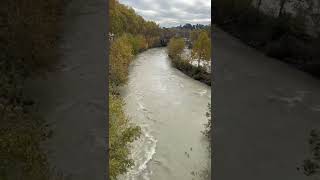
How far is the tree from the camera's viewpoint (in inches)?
1103

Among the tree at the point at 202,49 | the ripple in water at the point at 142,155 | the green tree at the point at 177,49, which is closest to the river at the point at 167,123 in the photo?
the ripple in water at the point at 142,155

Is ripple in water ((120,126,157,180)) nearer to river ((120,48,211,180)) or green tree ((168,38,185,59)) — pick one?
river ((120,48,211,180))

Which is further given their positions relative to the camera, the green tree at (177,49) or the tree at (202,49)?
the green tree at (177,49)

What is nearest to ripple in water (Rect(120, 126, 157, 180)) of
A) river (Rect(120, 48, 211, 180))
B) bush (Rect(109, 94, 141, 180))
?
river (Rect(120, 48, 211, 180))

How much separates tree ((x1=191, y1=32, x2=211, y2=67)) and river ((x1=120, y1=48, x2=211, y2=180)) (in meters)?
1.67

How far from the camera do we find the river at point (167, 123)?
42.6ft

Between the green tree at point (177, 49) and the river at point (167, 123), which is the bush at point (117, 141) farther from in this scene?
the green tree at point (177, 49)

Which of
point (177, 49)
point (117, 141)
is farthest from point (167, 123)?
point (177, 49)

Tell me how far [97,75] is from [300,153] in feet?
15.4

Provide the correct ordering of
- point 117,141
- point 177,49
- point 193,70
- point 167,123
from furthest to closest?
1. point 177,49
2. point 193,70
3. point 167,123
4. point 117,141

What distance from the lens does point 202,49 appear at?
28922mm

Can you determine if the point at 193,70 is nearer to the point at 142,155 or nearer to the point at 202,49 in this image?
the point at 202,49

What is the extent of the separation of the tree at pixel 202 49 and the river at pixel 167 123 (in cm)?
167

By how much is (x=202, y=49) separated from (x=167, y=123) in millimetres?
12784
